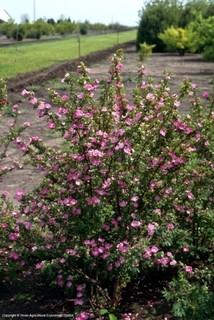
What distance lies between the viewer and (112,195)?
362 centimetres

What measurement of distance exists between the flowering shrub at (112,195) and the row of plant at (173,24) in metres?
32.0

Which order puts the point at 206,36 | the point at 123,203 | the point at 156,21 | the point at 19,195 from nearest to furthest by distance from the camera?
the point at 123,203 → the point at 19,195 → the point at 206,36 → the point at 156,21

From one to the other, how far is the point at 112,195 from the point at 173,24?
4902 cm

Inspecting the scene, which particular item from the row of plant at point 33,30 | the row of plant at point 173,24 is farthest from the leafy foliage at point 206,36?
the row of plant at point 33,30

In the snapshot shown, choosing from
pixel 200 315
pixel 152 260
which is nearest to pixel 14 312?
pixel 152 260

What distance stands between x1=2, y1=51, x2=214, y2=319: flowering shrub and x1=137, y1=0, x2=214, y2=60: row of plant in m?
32.0

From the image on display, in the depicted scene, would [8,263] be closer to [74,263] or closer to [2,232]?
[2,232]

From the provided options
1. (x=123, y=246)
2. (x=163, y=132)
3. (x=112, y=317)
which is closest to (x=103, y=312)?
(x=112, y=317)

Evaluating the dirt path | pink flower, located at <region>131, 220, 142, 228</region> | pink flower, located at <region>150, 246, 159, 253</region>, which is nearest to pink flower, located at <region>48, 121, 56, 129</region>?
pink flower, located at <region>131, 220, 142, 228</region>

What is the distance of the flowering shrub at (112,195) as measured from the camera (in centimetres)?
350

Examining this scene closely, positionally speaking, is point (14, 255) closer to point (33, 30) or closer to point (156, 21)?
point (156, 21)

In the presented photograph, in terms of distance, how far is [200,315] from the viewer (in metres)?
3.01

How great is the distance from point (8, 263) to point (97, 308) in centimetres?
69

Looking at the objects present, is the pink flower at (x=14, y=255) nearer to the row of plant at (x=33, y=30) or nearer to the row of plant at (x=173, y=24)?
the row of plant at (x=173, y=24)
